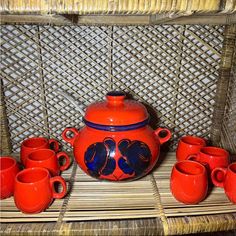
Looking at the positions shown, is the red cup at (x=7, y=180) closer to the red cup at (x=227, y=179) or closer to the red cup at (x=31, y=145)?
the red cup at (x=31, y=145)

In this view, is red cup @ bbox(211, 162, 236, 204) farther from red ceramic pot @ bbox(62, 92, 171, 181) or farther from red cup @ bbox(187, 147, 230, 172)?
red ceramic pot @ bbox(62, 92, 171, 181)

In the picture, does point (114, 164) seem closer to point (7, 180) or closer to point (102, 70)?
point (7, 180)

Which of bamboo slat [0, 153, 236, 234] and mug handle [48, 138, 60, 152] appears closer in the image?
bamboo slat [0, 153, 236, 234]

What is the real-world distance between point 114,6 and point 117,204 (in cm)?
49

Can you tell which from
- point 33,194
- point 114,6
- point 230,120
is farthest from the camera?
point 230,120

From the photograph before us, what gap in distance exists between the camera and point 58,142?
1009 millimetres

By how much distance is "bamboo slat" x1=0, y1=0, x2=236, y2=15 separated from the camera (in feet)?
1.61

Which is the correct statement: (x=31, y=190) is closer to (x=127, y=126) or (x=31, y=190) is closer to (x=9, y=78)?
(x=127, y=126)

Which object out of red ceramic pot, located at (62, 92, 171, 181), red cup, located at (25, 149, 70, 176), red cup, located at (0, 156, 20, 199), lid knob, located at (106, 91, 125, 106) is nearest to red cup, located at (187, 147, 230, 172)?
red ceramic pot, located at (62, 92, 171, 181)

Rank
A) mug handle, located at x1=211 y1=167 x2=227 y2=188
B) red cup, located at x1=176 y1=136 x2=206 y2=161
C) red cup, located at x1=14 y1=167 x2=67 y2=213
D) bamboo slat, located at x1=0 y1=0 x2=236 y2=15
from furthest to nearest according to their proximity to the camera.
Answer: red cup, located at x1=176 y1=136 x2=206 y2=161 → mug handle, located at x1=211 y1=167 x2=227 y2=188 → red cup, located at x1=14 y1=167 x2=67 y2=213 → bamboo slat, located at x1=0 y1=0 x2=236 y2=15

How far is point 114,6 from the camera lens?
499 millimetres

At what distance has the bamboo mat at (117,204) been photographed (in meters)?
0.67

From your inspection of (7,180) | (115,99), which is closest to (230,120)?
(115,99)

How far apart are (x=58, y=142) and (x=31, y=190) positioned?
1.22ft
